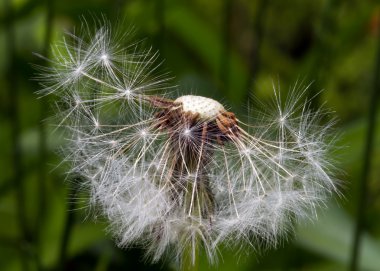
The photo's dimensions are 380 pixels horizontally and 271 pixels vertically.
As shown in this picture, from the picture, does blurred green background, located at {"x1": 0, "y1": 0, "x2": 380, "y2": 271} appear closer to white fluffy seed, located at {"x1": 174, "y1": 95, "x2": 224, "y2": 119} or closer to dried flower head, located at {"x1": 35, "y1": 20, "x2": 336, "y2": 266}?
dried flower head, located at {"x1": 35, "y1": 20, "x2": 336, "y2": 266}

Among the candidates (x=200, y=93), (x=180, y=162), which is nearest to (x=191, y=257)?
(x=180, y=162)

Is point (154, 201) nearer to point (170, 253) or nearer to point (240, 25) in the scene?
point (170, 253)

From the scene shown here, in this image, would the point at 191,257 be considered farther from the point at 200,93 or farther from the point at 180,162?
the point at 200,93

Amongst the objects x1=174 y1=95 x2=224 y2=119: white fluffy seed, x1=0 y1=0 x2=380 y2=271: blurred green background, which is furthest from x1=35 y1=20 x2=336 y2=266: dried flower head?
x1=0 y1=0 x2=380 y2=271: blurred green background

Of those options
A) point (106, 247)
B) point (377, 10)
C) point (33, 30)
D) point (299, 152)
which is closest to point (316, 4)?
point (377, 10)

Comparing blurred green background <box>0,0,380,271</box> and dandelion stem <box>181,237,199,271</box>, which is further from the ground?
blurred green background <box>0,0,380,271</box>

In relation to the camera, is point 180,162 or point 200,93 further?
point 200,93

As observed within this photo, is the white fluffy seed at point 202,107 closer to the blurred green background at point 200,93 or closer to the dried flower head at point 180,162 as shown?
the dried flower head at point 180,162
